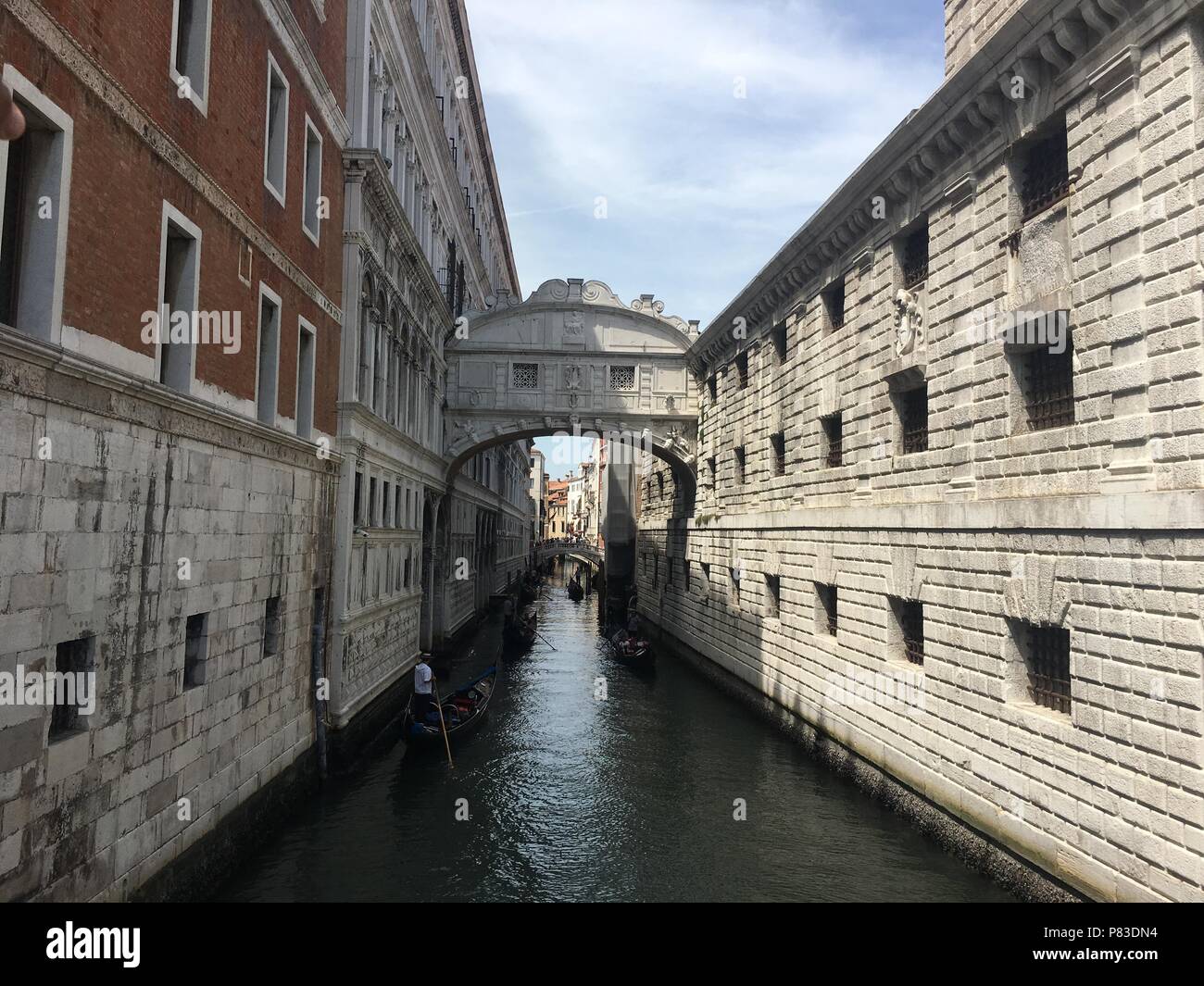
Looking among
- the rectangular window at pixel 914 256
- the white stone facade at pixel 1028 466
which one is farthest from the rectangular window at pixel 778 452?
Result: the rectangular window at pixel 914 256

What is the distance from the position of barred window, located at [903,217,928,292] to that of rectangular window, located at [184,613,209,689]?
10451 mm

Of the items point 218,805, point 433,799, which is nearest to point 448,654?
point 433,799

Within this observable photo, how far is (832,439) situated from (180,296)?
1146 cm

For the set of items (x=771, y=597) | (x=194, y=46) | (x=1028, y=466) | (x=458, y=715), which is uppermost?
(x=194, y=46)

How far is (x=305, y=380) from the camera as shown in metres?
12.8

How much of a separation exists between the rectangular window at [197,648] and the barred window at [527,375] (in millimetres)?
18517

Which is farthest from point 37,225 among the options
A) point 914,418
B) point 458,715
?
point 458,715

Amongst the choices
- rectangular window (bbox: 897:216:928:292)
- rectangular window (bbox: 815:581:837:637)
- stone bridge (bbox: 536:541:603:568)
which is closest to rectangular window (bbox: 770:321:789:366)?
rectangular window (bbox: 815:581:837:637)

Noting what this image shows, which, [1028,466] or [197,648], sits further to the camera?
[1028,466]

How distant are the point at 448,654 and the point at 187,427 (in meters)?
19.1

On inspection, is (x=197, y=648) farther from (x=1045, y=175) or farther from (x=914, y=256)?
(x=914, y=256)

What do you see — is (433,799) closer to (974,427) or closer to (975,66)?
(974,427)

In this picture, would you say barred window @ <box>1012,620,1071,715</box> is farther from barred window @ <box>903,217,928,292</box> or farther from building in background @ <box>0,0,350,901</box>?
building in background @ <box>0,0,350,901</box>
